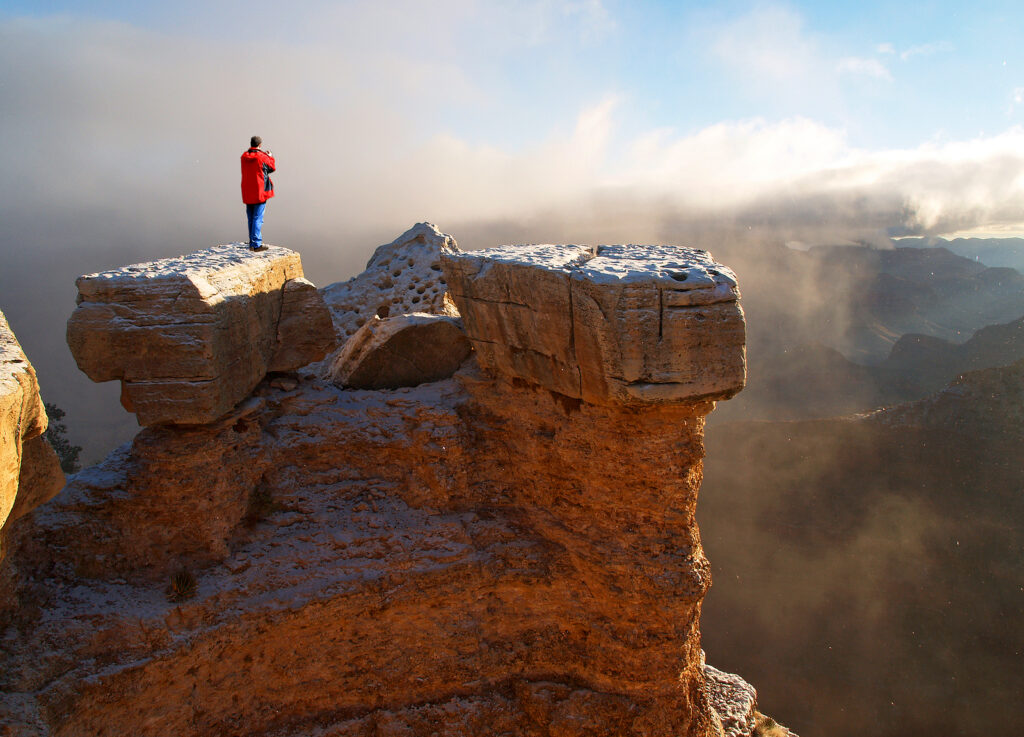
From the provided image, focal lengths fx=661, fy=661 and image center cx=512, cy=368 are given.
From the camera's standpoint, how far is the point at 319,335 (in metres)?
6.08

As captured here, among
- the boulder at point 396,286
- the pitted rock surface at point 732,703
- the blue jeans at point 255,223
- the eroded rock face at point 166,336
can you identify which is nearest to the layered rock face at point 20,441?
the eroded rock face at point 166,336

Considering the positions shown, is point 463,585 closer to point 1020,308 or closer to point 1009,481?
point 1009,481

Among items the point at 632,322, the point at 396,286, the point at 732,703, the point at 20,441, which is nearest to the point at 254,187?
the point at 396,286

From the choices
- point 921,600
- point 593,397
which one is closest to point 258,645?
point 593,397

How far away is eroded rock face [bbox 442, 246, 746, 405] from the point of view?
419cm

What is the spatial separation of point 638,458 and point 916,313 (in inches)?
1716

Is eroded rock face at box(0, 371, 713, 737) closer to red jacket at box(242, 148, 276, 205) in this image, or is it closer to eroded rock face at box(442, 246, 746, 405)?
eroded rock face at box(442, 246, 746, 405)

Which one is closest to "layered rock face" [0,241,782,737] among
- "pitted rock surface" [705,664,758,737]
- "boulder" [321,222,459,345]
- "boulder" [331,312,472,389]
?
"boulder" [331,312,472,389]

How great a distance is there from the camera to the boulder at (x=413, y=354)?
21.0 ft

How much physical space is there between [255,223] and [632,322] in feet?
13.4

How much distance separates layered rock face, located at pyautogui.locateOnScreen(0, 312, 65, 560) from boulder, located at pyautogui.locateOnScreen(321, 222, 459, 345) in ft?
14.3

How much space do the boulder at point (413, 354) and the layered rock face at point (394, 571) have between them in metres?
0.66

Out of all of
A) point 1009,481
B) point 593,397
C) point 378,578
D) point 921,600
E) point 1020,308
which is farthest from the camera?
point 1020,308

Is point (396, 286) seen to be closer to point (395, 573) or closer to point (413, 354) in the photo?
point (413, 354)
